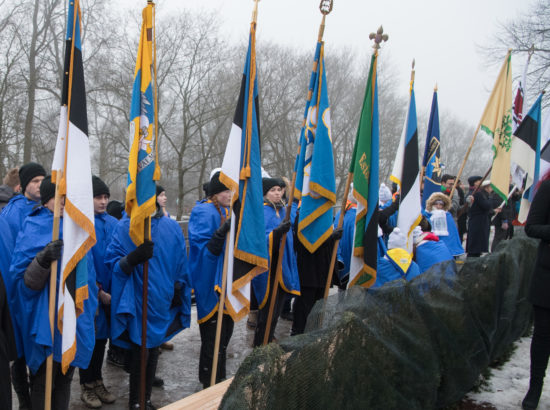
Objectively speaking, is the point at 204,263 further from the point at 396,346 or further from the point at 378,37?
the point at 378,37

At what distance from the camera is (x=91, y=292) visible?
11.6ft

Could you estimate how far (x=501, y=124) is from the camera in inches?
278

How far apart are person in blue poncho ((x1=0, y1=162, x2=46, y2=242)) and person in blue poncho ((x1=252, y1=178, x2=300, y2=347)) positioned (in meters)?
2.24

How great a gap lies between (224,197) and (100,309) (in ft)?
5.04

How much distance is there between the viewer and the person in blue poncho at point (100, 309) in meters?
4.15

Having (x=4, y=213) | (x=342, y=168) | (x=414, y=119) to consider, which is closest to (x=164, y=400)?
(x=4, y=213)

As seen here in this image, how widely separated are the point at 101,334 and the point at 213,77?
59.4ft

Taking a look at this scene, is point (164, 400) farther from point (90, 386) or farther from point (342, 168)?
point (342, 168)

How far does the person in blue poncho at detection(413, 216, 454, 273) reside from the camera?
18.3 ft

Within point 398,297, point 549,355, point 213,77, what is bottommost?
point 549,355

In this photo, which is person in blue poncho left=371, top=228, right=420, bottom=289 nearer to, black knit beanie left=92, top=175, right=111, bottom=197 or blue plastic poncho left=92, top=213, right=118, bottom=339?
blue plastic poncho left=92, top=213, right=118, bottom=339

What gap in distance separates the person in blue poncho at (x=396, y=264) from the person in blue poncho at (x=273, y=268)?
3.03 ft

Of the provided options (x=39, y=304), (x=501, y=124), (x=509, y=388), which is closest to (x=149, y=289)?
(x=39, y=304)

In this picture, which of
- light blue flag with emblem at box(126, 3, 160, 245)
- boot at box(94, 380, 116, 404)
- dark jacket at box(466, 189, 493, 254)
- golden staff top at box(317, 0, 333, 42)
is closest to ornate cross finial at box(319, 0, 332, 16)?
golden staff top at box(317, 0, 333, 42)
